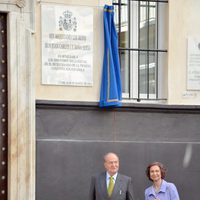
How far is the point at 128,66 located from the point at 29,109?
1.97m

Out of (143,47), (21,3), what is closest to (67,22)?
(21,3)

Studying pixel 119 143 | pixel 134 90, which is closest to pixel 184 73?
pixel 134 90

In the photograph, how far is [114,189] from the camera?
8.91 m

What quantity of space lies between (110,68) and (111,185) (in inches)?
105

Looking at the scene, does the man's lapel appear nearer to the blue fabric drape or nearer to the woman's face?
the woman's face

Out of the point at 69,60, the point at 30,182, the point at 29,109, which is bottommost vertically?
the point at 30,182

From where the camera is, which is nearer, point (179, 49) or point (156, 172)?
point (156, 172)

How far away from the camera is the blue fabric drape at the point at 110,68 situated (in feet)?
36.3

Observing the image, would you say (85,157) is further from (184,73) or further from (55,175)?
(184,73)

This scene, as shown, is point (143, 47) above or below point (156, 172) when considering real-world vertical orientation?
above

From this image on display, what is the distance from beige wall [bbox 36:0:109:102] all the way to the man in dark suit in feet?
7.34

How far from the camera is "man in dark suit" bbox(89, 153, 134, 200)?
891 centimetres

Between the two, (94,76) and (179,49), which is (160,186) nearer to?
(94,76)

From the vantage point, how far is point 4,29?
1065 centimetres
